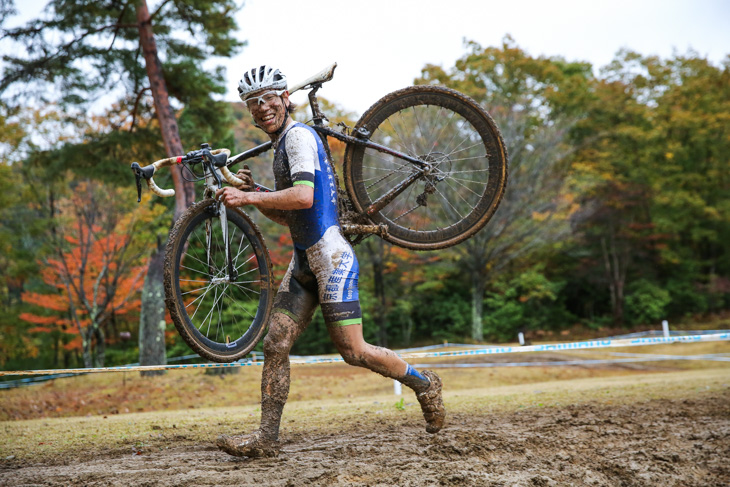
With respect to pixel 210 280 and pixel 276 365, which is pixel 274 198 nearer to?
pixel 210 280

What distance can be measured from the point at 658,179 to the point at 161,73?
2296 cm

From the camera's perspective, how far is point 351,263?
14.5 feet

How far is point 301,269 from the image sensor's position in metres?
4.52

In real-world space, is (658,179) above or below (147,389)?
above

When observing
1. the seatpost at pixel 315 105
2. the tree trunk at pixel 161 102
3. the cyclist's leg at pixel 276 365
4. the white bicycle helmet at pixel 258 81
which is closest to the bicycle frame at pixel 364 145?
the seatpost at pixel 315 105

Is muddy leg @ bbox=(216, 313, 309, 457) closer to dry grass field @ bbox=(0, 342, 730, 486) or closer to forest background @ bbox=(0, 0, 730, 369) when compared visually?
dry grass field @ bbox=(0, 342, 730, 486)

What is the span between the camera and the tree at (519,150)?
21.1m

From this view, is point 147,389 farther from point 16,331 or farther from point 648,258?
point 648,258

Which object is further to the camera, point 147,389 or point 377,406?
point 147,389

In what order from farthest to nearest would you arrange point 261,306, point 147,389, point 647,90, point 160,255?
1. point 647,90
2. point 160,255
3. point 147,389
4. point 261,306

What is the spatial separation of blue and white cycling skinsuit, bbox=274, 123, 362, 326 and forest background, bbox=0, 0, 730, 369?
5.98 m

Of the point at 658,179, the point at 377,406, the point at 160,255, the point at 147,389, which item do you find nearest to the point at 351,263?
the point at 377,406

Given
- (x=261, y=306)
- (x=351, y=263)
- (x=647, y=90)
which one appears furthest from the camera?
(x=647, y=90)

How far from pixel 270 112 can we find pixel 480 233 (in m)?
18.5
